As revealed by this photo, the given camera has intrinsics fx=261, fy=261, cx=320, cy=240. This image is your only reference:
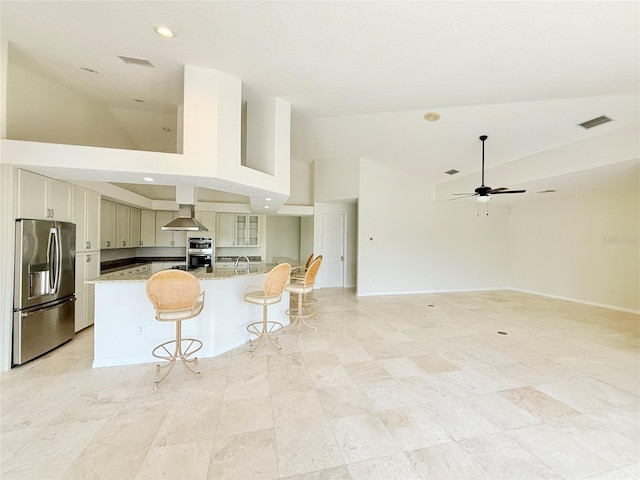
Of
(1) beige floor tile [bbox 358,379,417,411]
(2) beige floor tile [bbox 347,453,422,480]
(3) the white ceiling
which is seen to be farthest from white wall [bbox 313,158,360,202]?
(2) beige floor tile [bbox 347,453,422,480]

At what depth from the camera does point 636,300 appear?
5547 mm

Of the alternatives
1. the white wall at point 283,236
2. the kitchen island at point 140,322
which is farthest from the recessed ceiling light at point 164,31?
the white wall at point 283,236

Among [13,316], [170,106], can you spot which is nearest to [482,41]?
[170,106]

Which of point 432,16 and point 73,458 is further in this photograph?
point 432,16

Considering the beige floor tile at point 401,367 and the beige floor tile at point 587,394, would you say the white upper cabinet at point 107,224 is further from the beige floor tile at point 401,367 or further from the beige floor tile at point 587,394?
the beige floor tile at point 587,394

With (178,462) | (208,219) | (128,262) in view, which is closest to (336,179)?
(208,219)

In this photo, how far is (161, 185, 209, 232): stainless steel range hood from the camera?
3.98 m

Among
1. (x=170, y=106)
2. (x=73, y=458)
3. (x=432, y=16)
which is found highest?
(x=170, y=106)

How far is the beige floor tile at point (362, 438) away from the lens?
1802 mm

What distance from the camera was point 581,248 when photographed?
255 inches

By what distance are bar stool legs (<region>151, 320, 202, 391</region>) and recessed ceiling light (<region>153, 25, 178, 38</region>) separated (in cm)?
282

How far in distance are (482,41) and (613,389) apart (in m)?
3.68

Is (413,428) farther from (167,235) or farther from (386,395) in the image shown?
(167,235)

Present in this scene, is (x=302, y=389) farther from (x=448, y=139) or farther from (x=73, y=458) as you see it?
(x=448, y=139)
